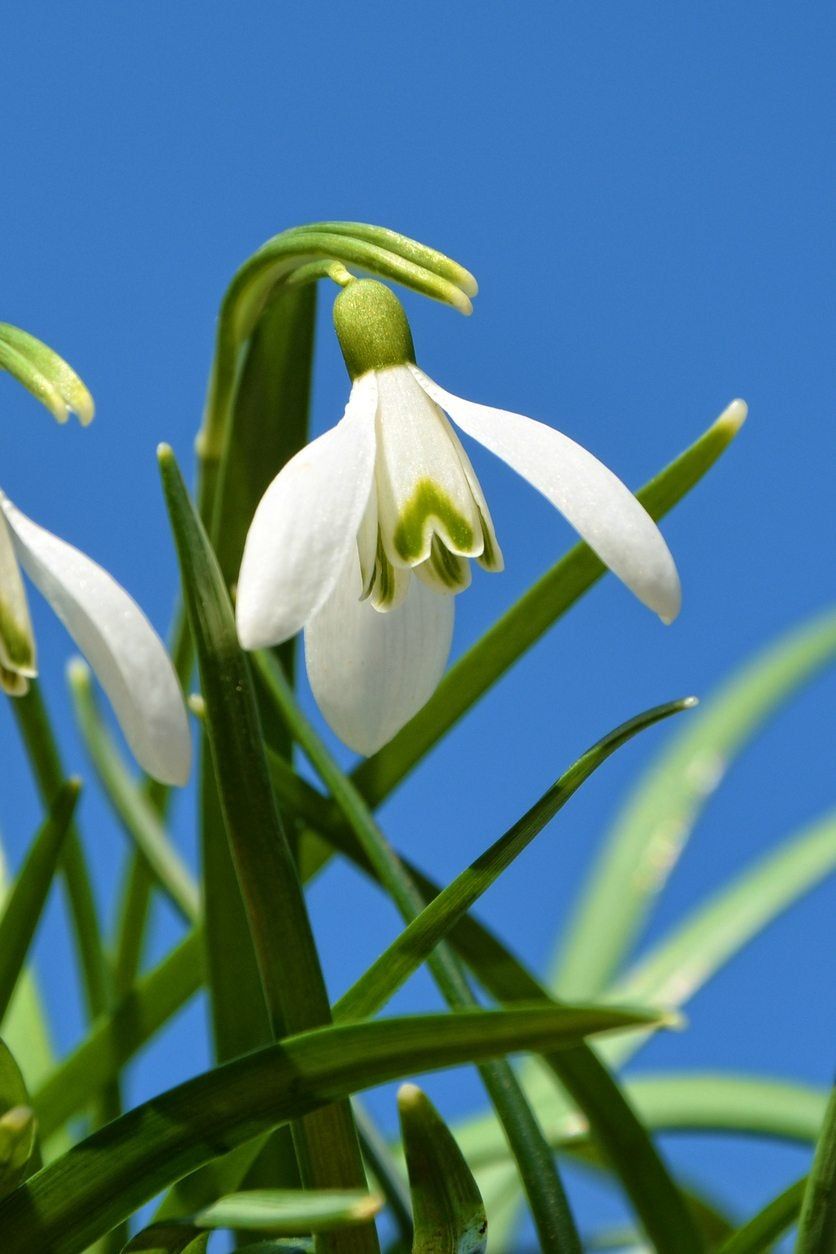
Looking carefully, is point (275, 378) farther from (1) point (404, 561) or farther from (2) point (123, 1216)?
(2) point (123, 1216)

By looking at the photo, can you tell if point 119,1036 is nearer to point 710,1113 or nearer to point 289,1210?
point 289,1210

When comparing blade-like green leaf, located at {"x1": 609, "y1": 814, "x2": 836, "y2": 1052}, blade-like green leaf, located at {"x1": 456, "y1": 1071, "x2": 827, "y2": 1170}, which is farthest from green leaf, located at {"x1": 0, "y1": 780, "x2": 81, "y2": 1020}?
blade-like green leaf, located at {"x1": 609, "y1": 814, "x2": 836, "y2": 1052}

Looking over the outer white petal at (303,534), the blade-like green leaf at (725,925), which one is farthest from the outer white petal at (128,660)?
the blade-like green leaf at (725,925)

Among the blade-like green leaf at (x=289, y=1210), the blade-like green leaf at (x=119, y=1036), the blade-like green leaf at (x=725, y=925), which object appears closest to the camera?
the blade-like green leaf at (x=289, y=1210)

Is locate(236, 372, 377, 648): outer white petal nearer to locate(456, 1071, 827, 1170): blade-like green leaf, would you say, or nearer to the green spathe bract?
the green spathe bract

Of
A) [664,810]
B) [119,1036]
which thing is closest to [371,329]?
[119,1036]

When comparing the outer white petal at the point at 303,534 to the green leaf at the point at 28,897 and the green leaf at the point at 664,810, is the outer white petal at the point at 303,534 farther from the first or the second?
the green leaf at the point at 664,810

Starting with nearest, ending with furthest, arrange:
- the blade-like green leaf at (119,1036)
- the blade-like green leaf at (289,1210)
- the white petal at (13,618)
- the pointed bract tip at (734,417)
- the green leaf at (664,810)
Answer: the blade-like green leaf at (289,1210), the white petal at (13,618), the pointed bract tip at (734,417), the blade-like green leaf at (119,1036), the green leaf at (664,810)

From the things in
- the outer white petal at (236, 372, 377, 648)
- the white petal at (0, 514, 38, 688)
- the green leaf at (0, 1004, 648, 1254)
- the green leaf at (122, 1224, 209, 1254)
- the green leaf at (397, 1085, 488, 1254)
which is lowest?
the green leaf at (397, 1085, 488, 1254)
